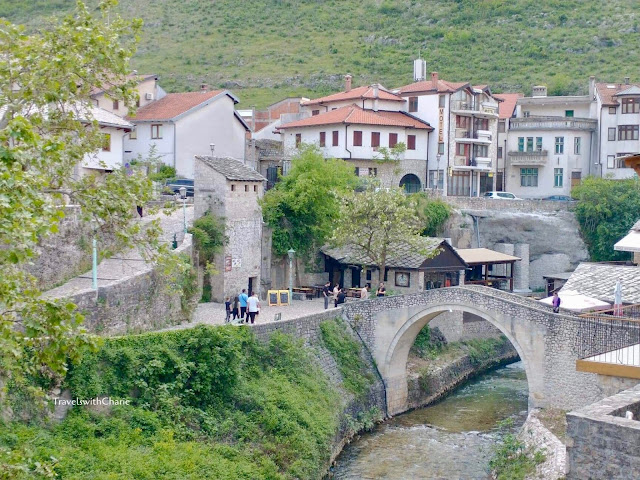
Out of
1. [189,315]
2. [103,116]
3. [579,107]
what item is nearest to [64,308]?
[189,315]

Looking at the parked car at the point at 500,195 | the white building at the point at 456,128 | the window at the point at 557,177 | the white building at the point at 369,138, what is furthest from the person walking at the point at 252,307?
the window at the point at 557,177

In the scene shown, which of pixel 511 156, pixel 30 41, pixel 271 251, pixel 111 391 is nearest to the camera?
pixel 30 41

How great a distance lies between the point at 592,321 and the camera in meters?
27.4

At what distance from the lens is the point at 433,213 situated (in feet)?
157

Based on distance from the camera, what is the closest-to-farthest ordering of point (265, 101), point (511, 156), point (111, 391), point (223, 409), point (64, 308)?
1. point (64, 308)
2. point (111, 391)
3. point (223, 409)
4. point (511, 156)
5. point (265, 101)

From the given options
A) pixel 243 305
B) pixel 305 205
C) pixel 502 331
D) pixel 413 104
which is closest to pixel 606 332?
pixel 502 331

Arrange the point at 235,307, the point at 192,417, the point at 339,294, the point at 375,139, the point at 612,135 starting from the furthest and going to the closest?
the point at 612,135
the point at 375,139
the point at 339,294
the point at 235,307
the point at 192,417

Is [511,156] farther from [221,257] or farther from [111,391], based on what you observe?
[111,391]

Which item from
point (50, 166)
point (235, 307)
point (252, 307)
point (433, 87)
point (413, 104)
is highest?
point (433, 87)

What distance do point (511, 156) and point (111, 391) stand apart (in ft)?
133

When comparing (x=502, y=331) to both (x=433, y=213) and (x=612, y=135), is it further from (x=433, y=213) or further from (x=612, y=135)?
(x=612, y=135)

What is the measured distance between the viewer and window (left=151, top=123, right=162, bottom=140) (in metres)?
49.0

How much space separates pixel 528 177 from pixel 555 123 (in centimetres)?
376

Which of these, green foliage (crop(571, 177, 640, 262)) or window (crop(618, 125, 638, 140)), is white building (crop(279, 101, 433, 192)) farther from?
window (crop(618, 125, 638, 140))
